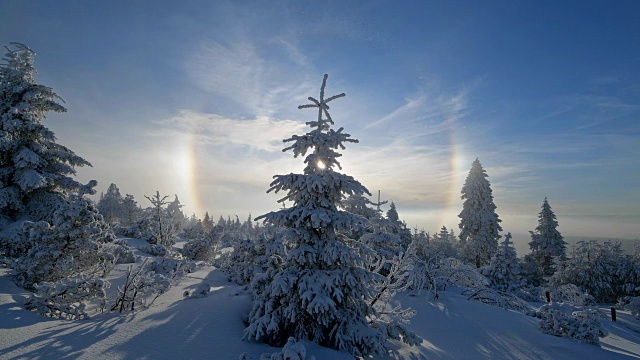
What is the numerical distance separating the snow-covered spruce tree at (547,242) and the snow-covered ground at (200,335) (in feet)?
89.4

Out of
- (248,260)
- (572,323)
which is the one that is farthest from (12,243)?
(572,323)

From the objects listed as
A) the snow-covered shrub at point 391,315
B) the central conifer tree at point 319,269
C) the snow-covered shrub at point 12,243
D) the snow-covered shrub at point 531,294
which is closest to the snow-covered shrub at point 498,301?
the snow-covered shrub at point 391,315

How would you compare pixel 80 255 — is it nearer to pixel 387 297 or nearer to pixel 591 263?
pixel 387 297

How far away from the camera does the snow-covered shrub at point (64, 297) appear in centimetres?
706

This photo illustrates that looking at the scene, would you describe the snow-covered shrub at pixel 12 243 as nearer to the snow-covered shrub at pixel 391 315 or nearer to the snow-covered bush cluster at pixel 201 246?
the snow-covered shrub at pixel 391 315

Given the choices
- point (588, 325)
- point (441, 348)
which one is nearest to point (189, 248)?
point (441, 348)

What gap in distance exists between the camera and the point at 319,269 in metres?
6.54

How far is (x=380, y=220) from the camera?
738 inches

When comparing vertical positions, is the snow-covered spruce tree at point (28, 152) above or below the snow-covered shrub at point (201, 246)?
above

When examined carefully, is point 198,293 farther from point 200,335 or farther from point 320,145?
point 320,145

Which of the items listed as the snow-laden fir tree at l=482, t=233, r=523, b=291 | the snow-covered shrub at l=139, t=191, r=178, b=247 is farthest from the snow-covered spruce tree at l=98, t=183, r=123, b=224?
the snow-laden fir tree at l=482, t=233, r=523, b=291

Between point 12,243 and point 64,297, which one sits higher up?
point 12,243

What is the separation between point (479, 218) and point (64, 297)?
109 ft

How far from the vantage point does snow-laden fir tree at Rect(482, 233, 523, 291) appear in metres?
26.1
